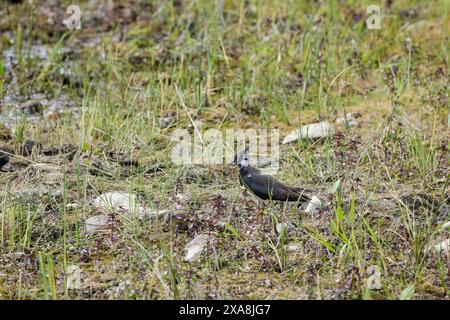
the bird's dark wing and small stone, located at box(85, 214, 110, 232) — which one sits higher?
the bird's dark wing

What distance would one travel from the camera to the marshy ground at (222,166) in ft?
14.1

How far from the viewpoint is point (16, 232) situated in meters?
4.71

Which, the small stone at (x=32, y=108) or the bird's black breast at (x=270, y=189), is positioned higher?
the bird's black breast at (x=270, y=189)

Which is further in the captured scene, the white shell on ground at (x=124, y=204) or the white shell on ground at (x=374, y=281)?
the white shell on ground at (x=124, y=204)

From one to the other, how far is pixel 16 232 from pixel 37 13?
4326mm

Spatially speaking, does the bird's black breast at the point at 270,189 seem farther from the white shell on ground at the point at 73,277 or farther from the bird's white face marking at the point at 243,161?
the white shell on ground at the point at 73,277

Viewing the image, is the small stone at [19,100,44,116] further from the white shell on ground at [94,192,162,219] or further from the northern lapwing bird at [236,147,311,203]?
the northern lapwing bird at [236,147,311,203]

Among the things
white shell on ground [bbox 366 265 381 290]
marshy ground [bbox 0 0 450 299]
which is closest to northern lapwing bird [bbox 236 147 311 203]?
marshy ground [bbox 0 0 450 299]

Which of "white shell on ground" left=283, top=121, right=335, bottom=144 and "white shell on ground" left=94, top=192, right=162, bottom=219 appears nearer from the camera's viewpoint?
"white shell on ground" left=94, top=192, right=162, bottom=219

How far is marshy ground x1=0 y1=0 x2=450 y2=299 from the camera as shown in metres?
4.30

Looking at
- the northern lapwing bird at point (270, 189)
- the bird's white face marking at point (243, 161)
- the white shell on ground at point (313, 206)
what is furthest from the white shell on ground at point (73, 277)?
the white shell on ground at point (313, 206)

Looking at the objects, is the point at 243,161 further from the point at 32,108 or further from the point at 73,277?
the point at 32,108

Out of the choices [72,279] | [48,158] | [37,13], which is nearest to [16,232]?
[72,279]
